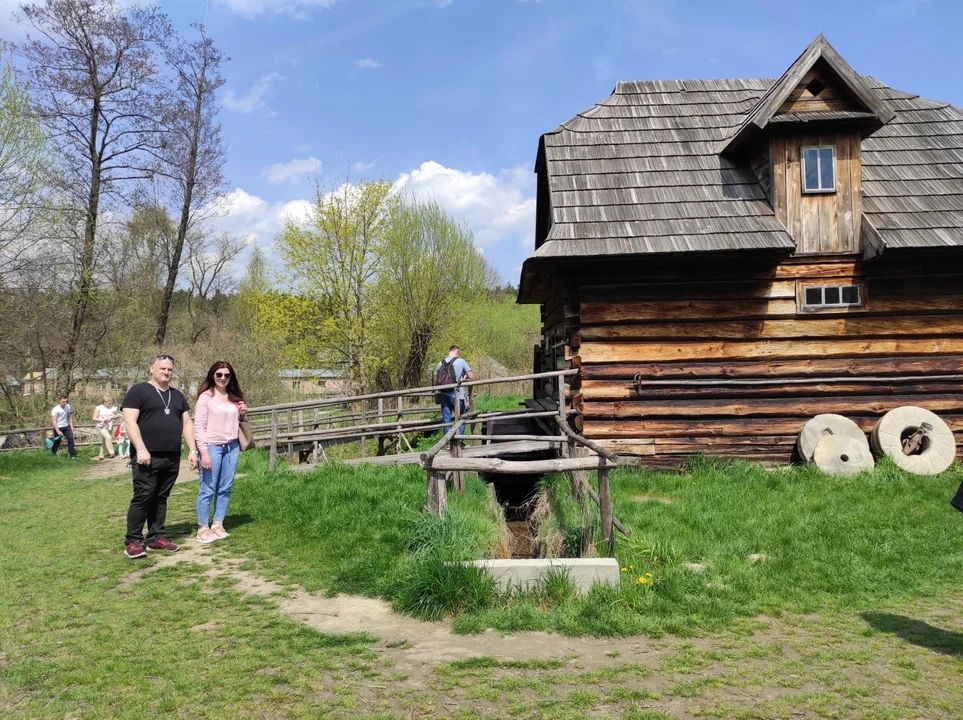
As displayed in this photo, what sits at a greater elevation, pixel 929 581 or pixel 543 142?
pixel 543 142

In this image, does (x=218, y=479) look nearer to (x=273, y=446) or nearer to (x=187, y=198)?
(x=273, y=446)

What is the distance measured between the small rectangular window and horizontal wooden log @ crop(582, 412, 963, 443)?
5.76 feet

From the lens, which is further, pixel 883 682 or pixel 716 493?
pixel 716 493

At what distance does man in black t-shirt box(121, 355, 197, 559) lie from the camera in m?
6.35

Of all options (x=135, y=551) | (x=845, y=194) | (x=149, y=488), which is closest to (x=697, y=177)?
(x=845, y=194)

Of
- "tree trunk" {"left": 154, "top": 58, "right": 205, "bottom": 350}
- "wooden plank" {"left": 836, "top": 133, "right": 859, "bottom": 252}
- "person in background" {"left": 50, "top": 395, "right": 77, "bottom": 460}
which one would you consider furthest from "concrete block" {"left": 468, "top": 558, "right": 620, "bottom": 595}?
"tree trunk" {"left": 154, "top": 58, "right": 205, "bottom": 350}

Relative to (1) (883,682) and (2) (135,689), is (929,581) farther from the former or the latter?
(2) (135,689)

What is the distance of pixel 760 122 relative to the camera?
33.1 feet

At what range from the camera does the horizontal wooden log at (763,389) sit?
10.4 metres

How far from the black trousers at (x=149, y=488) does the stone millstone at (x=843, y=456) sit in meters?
8.62

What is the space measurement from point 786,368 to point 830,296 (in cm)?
134

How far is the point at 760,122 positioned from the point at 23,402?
22.1m

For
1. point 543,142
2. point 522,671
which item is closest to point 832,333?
point 543,142

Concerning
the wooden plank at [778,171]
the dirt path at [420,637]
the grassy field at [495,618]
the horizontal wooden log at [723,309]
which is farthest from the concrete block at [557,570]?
the wooden plank at [778,171]
